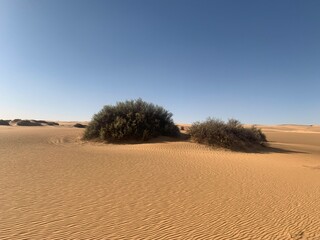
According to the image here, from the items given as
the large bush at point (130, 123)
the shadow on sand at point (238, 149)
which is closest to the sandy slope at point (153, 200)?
the shadow on sand at point (238, 149)

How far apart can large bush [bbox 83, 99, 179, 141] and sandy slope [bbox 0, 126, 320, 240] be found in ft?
30.0

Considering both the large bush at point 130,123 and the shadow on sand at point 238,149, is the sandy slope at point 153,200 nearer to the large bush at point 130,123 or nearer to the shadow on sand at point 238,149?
the shadow on sand at point 238,149

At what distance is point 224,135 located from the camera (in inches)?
766

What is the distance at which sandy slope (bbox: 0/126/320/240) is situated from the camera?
209 inches

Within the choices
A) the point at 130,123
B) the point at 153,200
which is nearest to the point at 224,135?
the point at 130,123

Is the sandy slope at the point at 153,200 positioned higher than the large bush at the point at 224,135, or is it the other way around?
the large bush at the point at 224,135

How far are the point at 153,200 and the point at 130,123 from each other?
15.4m

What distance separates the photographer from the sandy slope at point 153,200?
531 centimetres

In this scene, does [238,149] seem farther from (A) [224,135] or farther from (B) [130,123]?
(B) [130,123]

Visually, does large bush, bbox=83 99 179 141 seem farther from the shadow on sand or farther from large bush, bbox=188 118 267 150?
large bush, bbox=188 118 267 150

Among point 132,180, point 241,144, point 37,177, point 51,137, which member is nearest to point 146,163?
point 132,180

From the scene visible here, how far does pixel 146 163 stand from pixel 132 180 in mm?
3224

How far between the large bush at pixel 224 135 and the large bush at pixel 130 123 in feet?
8.61

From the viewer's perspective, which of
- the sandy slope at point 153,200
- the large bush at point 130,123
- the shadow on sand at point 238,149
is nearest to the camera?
the sandy slope at point 153,200
